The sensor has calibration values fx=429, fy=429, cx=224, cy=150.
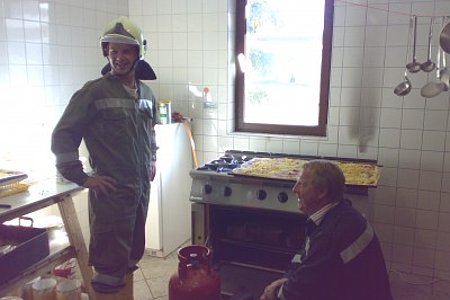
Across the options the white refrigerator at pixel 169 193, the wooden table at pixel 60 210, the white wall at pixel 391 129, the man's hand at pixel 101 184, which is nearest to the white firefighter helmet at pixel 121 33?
the man's hand at pixel 101 184

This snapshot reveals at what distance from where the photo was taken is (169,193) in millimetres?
3076

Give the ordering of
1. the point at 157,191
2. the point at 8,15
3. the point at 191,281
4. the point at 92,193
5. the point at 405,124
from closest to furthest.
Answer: the point at 92,193
the point at 191,281
the point at 8,15
the point at 405,124
the point at 157,191

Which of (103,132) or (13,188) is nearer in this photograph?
(103,132)

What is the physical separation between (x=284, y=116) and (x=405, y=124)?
820mm

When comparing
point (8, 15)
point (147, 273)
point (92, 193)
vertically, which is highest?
point (8, 15)

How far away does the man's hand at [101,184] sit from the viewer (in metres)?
1.78

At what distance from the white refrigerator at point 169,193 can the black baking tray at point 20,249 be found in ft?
3.04

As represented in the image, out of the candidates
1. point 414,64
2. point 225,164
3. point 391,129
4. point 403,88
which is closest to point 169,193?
point 225,164

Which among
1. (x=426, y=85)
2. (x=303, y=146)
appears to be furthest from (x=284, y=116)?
(x=426, y=85)

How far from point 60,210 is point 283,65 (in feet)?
5.82

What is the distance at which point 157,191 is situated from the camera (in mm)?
2947

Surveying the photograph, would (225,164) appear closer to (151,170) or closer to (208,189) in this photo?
A: (208,189)

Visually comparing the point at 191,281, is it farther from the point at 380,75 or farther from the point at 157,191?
the point at 380,75

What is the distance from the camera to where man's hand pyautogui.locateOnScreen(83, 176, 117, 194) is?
1781mm
